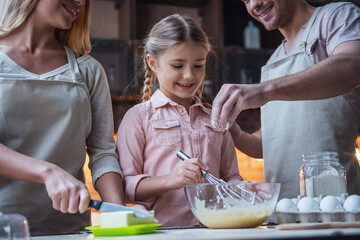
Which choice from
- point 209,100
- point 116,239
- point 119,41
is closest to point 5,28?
point 116,239

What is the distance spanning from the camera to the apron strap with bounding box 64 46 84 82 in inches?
59.6

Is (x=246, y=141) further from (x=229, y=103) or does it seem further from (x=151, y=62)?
(x=229, y=103)

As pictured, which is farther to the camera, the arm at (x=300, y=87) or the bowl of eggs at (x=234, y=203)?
the arm at (x=300, y=87)

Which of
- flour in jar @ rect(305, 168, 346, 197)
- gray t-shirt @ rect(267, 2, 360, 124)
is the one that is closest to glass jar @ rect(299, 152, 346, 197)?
flour in jar @ rect(305, 168, 346, 197)

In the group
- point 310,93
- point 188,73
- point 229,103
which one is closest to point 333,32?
point 310,93

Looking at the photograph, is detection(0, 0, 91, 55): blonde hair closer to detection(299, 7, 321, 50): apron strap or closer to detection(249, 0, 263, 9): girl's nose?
detection(249, 0, 263, 9): girl's nose

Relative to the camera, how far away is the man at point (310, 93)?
1517 millimetres

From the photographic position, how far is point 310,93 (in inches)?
57.3

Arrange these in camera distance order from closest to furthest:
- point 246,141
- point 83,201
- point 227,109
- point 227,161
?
point 83,201, point 227,109, point 227,161, point 246,141

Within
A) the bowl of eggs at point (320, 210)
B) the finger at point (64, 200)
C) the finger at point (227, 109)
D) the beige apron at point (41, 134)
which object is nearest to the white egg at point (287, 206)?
the bowl of eggs at point (320, 210)

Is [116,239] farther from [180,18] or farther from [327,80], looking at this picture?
[180,18]

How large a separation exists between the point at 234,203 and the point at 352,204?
26 centimetres

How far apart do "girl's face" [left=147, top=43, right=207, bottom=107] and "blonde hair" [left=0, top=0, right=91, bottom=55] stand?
0.28 meters

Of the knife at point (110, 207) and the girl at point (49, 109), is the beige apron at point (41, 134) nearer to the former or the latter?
the girl at point (49, 109)
